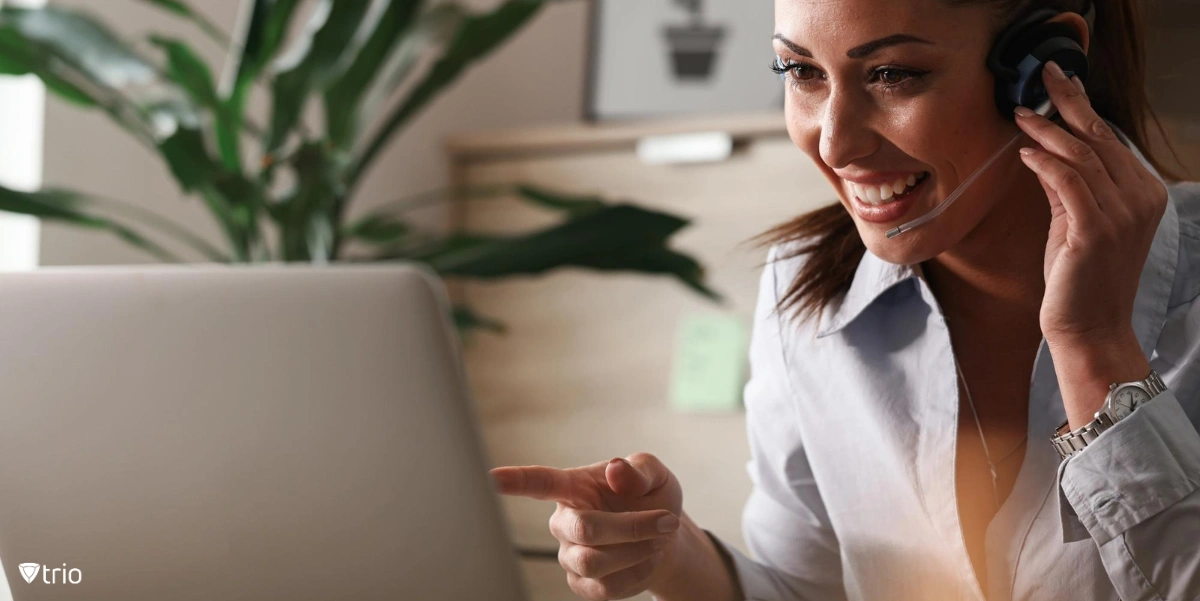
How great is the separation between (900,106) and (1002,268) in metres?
0.20

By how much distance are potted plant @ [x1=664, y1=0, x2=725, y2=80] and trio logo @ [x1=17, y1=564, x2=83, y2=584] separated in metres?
1.63

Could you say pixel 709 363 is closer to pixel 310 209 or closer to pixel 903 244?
pixel 310 209

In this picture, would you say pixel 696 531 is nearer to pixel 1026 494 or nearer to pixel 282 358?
pixel 1026 494

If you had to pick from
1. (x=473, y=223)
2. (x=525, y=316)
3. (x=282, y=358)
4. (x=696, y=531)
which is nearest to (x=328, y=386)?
(x=282, y=358)

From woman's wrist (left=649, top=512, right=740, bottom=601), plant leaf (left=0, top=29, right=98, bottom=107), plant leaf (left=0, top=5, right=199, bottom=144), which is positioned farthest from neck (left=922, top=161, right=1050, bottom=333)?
plant leaf (left=0, top=29, right=98, bottom=107)

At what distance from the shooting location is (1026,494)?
0.90m

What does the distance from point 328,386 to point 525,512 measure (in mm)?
1095

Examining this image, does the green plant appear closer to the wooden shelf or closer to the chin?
the wooden shelf

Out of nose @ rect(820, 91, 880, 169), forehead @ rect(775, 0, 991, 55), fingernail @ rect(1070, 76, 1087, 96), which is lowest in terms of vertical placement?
nose @ rect(820, 91, 880, 169)

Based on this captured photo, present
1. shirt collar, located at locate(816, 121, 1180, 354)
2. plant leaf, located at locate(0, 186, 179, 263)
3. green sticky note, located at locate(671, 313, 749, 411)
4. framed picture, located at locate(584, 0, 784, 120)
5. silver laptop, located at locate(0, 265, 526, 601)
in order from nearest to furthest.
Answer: silver laptop, located at locate(0, 265, 526, 601) → shirt collar, located at locate(816, 121, 1180, 354) → plant leaf, located at locate(0, 186, 179, 263) → green sticky note, located at locate(671, 313, 749, 411) → framed picture, located at locate(584, 0, 784, 120)

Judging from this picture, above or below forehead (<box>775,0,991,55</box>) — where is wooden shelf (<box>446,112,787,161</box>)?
above

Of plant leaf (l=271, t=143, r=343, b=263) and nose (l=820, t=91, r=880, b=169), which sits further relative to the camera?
plant leaf (l=271, t=143, r=343, b=263)

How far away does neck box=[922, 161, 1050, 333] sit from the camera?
2.99ft

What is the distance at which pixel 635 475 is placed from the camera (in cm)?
83
